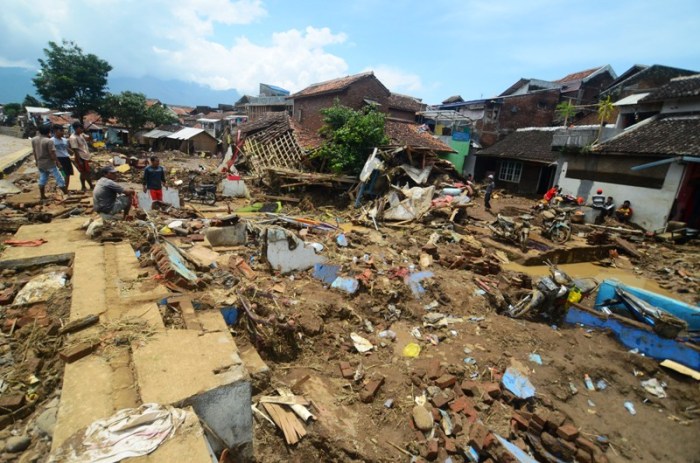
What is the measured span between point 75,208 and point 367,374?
7.09 m

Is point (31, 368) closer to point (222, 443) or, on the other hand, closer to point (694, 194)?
point (222, 443)

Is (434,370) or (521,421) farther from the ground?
(434,370)

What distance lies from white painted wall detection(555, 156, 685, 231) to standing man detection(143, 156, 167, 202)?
1684 cm

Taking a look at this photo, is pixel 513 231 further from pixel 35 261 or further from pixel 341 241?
pixel 35 261

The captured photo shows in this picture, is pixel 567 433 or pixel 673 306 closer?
pixel 567 433

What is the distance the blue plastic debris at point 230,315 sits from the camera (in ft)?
14.4

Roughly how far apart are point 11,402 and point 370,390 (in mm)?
3433

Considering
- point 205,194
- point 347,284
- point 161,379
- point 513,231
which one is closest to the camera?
point 161,379

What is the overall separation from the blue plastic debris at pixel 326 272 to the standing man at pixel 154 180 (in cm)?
536

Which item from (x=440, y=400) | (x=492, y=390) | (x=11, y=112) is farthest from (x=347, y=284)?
(x=11, y=112)

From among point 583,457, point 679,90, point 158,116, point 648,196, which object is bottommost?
point 583,457

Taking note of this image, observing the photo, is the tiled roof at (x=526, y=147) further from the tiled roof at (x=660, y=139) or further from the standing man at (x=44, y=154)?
the standing man at (x=44, y=154)

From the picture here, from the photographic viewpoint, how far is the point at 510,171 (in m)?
22.1

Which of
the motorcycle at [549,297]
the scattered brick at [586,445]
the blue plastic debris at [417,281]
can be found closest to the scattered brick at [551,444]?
the scattered brick at [586,445]
